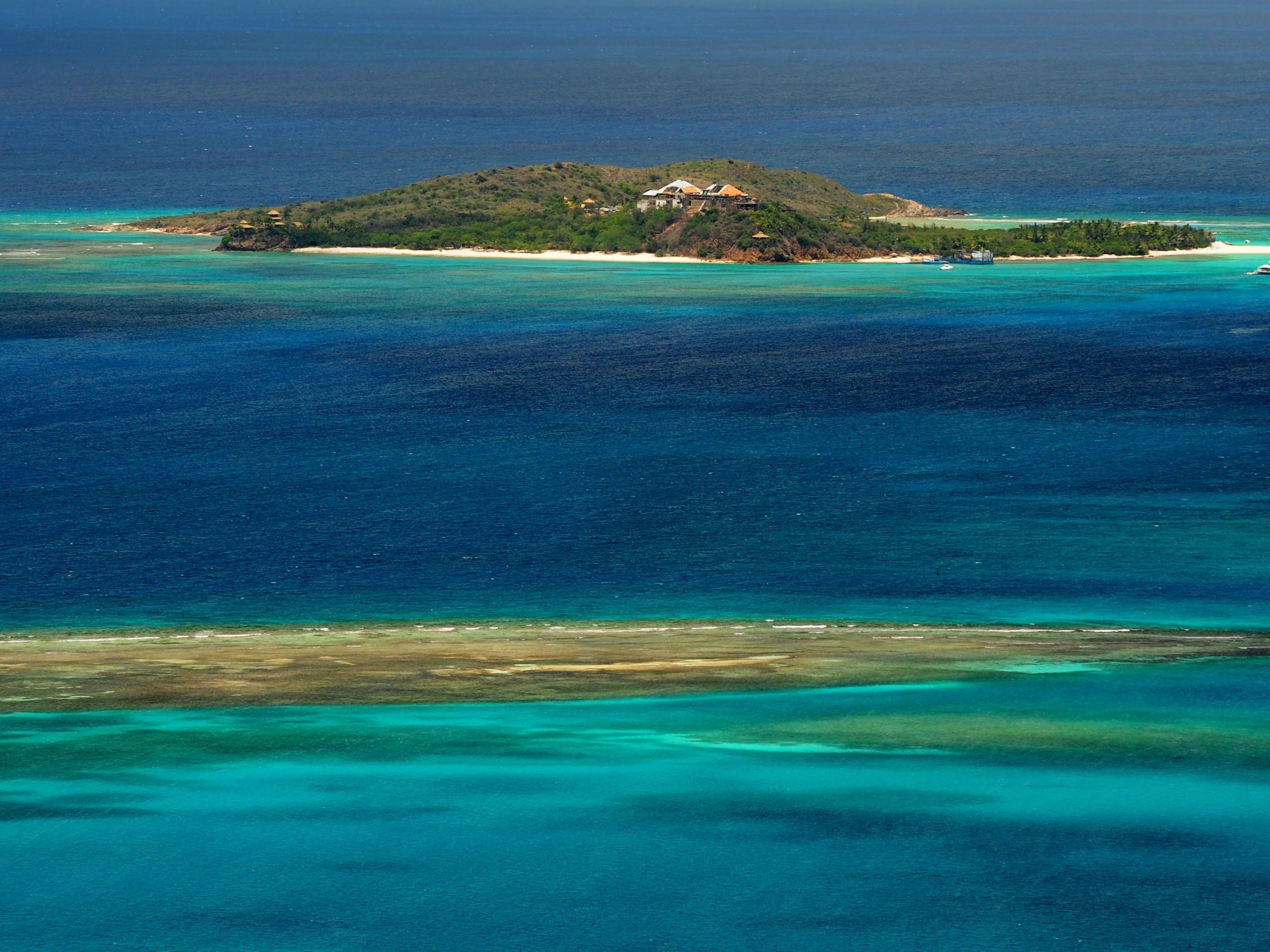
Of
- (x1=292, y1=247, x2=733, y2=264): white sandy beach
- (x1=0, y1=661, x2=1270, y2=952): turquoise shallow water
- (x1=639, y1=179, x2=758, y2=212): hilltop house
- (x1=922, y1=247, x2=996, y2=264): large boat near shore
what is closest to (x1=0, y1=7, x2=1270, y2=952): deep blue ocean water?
(x1=0, y1=661, x2=1270, y2=952): turquoise shallow water

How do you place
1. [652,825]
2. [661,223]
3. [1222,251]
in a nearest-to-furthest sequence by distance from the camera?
1. [652,825]
2. [1222,251]
3. [661,223]

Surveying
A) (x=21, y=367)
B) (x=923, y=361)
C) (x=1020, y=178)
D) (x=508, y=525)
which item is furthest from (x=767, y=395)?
(x=1020, y=178)

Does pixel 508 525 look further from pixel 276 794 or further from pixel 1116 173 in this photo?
pixel 1116 173

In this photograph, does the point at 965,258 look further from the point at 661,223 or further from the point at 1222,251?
the point at 661,223

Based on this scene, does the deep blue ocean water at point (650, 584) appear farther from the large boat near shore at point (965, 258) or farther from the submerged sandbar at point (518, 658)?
the large boat near shore at point (965, 258)

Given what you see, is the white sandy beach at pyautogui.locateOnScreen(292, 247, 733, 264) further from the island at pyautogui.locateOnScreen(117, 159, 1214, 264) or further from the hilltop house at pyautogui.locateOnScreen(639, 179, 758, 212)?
the hilltop house at pyautogui.locateOnScreen(639, 179, 758, 212)

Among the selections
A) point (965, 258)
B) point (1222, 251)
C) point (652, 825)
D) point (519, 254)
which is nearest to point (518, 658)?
point (652, 825)

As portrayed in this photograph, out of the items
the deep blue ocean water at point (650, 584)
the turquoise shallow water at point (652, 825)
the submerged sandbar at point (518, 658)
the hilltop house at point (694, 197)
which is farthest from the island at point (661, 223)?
the turquoise shallow water at point (652, 825)
